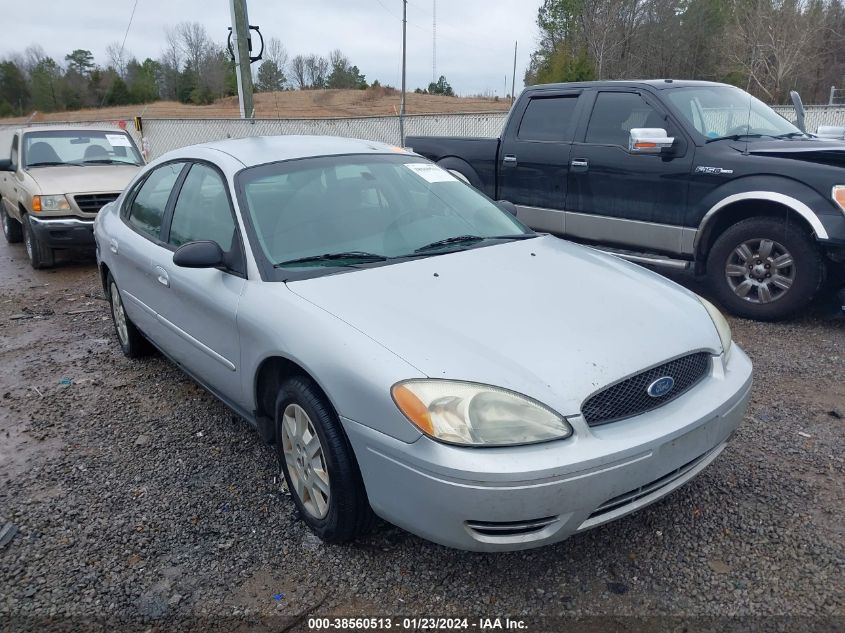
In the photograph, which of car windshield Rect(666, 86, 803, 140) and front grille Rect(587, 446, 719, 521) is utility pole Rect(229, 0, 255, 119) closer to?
car windshield Rect(666, 86, 803, 140)

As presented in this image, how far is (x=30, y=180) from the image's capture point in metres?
8.30

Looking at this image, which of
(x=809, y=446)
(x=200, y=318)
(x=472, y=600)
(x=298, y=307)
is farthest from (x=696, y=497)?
(x=200, y=318)

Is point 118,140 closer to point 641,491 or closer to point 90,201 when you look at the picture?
point 90,201

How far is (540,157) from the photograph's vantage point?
6.67 meters

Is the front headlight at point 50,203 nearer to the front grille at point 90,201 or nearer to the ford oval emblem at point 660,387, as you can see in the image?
the front grille at point 90,201

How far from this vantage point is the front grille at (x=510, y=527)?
219 centimetres

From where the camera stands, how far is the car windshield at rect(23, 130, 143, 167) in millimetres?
8922

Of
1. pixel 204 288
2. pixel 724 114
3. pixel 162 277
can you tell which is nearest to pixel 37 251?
pixel 162 277

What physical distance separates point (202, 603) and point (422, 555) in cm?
85

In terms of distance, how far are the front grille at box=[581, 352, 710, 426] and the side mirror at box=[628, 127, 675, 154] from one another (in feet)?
10.8

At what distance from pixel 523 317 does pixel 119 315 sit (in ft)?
11.8

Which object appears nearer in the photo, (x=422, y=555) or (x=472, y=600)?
(x=472, y=600)

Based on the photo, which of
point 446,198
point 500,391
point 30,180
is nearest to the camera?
point 500,391

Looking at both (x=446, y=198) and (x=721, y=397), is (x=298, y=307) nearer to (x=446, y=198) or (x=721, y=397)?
(x=446, y=198)
